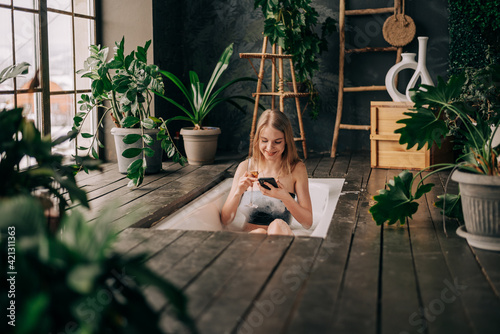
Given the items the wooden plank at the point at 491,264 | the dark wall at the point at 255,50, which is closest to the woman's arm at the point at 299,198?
the wooden plank at the point at 491,264

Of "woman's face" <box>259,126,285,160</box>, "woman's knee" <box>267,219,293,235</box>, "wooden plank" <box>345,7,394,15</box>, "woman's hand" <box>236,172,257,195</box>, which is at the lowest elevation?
"woman's knee" <box>267,219,293,235</box>

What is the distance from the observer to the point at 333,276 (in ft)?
6.57

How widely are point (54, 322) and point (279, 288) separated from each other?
890 mm

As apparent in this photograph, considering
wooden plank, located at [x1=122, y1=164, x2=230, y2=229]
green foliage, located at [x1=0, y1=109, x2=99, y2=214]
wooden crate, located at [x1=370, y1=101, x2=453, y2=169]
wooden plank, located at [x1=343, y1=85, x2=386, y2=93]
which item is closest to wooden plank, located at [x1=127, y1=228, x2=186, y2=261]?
wooden plank, located at [x1=122, y1=164, x2=230, y2=229]

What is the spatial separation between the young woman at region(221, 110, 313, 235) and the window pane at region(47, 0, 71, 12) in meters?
2.14

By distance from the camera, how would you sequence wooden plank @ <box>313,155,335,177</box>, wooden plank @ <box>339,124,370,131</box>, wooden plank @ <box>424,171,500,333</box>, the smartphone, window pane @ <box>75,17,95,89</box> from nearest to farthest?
wooden plank @ <box>424,171,500,333</box>
the smartphone
wooden plank @ <box>313,155,335,177</box>
window pane @ <box>75,17,95,89</box>
wooden plank @ <box>339,124,370,131</box>

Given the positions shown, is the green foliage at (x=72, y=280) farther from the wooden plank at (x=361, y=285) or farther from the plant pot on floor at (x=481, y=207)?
the plant pot on floor at (x=481, y=207)

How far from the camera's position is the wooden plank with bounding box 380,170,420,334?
5.31 ft

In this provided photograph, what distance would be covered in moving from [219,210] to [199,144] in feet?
3.91

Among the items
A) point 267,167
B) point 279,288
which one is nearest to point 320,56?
point 267,167

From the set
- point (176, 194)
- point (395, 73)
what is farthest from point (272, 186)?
A: point (395, 73)

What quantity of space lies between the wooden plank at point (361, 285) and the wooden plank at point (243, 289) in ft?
0.90

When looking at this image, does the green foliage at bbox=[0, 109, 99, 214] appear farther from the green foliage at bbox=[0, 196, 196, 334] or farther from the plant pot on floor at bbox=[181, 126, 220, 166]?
the plant pot on floor at bbox=[181, 126, 220, 166]

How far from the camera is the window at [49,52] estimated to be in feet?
12.5
